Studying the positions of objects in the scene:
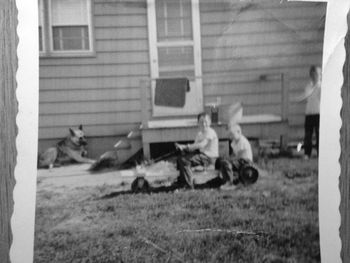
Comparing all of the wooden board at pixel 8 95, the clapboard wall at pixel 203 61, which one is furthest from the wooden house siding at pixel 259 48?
the wooden board at pixel 8 95

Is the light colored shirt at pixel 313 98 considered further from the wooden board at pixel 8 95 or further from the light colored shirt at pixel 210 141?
the wooden board at pixel 8 95

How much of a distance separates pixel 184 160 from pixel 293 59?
350mm

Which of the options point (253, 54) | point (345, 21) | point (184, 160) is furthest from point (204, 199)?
point (345, 21)

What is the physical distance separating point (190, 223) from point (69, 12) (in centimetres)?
55

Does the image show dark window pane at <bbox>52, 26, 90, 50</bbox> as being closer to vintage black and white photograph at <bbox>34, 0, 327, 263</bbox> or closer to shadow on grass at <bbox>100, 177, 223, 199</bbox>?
vintage black and white photograph at <bbox>34, 0, 327, 263</bbox>

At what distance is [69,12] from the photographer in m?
0.84

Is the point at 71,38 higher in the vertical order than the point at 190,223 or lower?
higher

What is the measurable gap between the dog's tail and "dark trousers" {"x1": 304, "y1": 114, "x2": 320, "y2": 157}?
45 centimetres

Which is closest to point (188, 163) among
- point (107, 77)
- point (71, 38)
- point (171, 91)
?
point (171, 91)

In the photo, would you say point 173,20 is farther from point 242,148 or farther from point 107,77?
point 242,148

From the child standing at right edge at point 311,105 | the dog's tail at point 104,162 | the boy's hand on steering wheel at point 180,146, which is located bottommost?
the dog's tail at point 104,162

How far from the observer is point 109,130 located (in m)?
0.85

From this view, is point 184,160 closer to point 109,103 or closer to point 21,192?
point 109,103

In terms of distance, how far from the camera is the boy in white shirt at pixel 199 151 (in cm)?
87
